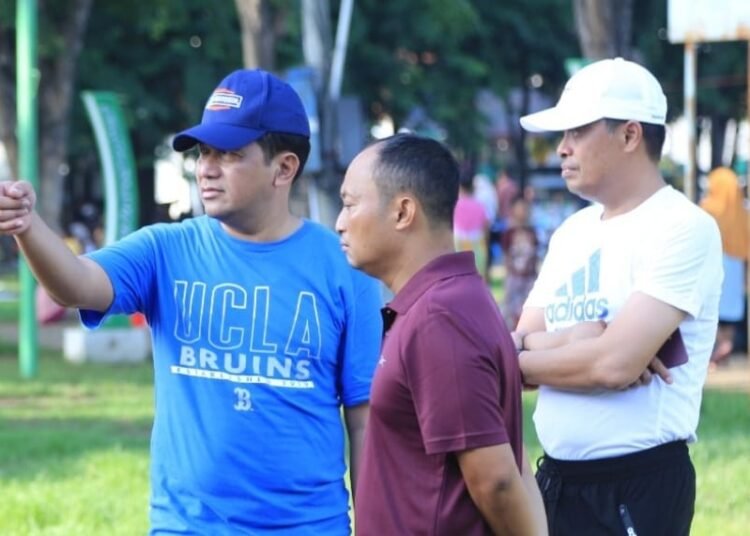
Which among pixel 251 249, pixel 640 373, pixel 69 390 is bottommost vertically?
pixel 69 390

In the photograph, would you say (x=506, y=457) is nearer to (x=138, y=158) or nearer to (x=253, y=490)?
(x=253, y=490)

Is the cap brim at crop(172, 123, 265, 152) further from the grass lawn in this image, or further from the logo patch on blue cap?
the grass lawn

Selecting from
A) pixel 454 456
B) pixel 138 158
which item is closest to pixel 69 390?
pixel 454 456

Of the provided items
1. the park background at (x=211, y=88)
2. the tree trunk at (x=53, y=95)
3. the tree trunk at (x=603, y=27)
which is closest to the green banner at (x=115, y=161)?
the park background at (x=211, y=88)

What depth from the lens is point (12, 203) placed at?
387cm

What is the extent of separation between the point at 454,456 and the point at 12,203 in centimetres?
122

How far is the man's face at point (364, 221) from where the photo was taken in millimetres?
3605

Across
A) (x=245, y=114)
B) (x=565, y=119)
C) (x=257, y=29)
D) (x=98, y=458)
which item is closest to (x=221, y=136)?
(x=245, y=114)

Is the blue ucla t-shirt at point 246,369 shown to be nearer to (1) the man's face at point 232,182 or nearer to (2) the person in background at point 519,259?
(1) the man's face at point 232,182

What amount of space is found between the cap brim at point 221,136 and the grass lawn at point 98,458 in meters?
4.25

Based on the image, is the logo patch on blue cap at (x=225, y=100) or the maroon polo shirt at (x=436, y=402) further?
the logo patch on blue cap at (x=225, y=100)

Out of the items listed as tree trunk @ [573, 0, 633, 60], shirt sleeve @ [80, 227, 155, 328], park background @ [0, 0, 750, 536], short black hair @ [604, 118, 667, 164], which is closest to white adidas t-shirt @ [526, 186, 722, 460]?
short black hair @ [604, 118, 667, 164]

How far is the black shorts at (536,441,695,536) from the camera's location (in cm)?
442

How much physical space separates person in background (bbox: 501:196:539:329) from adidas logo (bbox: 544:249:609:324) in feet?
50.8
